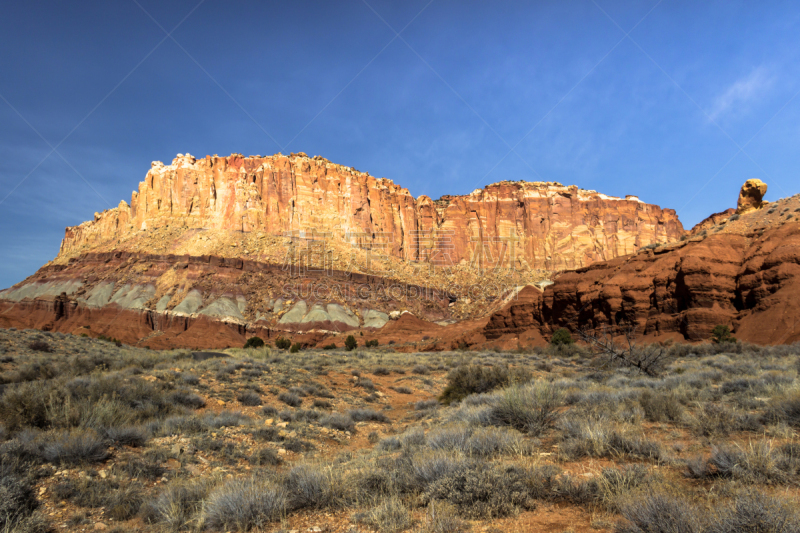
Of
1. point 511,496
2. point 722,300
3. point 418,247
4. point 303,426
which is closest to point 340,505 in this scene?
point 511,496

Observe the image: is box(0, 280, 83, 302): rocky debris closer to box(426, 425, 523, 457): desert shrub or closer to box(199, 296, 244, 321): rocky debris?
box(199, 296, 244, 321): rocky debris

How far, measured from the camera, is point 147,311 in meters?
59.1

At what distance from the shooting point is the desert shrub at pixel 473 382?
11.1m

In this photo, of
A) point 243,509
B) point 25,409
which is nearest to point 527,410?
point 243,509

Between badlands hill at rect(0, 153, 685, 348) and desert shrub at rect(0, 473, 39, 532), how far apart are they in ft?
157

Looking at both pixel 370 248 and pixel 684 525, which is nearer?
pixel 684 525

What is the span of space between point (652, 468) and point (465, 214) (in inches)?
4487

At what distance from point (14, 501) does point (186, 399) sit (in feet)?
17.8

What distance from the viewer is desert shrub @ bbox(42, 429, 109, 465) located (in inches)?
200

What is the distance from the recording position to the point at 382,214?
345 feet

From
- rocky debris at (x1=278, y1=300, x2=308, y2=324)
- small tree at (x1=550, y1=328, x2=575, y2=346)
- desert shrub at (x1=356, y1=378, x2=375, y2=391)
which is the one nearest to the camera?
desert shrub at (x1=356, y1=378, x2=375, y2=391)

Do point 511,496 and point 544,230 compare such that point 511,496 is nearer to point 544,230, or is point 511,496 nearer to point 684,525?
point 684,525

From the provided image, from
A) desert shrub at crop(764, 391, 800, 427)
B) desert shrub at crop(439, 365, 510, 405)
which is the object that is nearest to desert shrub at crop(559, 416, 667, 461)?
desert shrub at crop(764, 391, 800, 427)

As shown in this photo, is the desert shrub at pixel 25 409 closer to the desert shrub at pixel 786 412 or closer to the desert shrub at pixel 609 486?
the desert shrub at pixel 609 486
